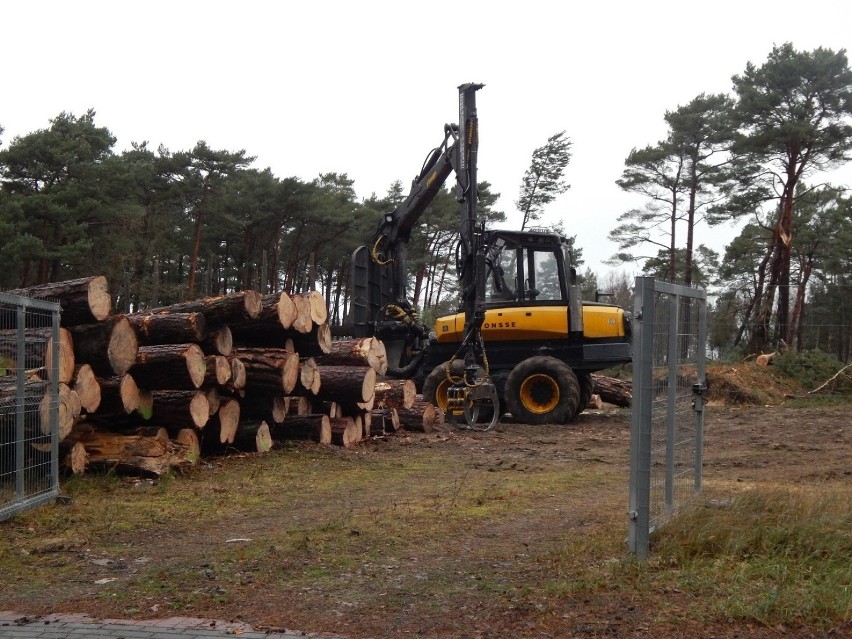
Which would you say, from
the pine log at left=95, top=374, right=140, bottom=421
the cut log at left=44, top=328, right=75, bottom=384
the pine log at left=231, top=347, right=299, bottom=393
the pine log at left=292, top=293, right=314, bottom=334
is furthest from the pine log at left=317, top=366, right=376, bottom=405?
the cut log at left=44, top=328, right=75, bottom=384

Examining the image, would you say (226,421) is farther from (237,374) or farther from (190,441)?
(190,441)

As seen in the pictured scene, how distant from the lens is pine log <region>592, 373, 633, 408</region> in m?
20.5

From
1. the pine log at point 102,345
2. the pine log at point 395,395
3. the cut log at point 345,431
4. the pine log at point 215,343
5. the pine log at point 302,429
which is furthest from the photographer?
the pine log at point 395,395

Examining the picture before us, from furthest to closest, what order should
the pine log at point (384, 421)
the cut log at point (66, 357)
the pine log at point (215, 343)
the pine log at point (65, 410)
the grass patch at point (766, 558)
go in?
the pine log at point (384, 421), the pine log at point (215, 343), the cut log at point (66, 357), the pine log at point (65, 410), the grass patch at point (766, 558)

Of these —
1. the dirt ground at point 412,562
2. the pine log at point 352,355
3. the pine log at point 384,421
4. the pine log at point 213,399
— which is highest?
the pine log at point 352,355

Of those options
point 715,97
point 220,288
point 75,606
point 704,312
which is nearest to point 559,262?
point 704,312

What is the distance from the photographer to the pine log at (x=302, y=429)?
12.5 m

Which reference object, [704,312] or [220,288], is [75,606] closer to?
[704,312]

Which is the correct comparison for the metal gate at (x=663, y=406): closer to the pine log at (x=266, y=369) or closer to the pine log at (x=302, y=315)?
the pine log at (x=266, y=369)

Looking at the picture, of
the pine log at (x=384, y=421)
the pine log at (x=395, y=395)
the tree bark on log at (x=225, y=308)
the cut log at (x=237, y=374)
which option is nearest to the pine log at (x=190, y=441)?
the cut log at (x=237, y=374)

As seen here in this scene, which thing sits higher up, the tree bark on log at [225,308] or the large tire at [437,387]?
the tree bark on log at [225,308]

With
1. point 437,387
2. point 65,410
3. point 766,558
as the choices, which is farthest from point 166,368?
point 437,387

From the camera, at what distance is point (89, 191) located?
36.4 m

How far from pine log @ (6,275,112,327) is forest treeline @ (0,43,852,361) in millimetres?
15123
